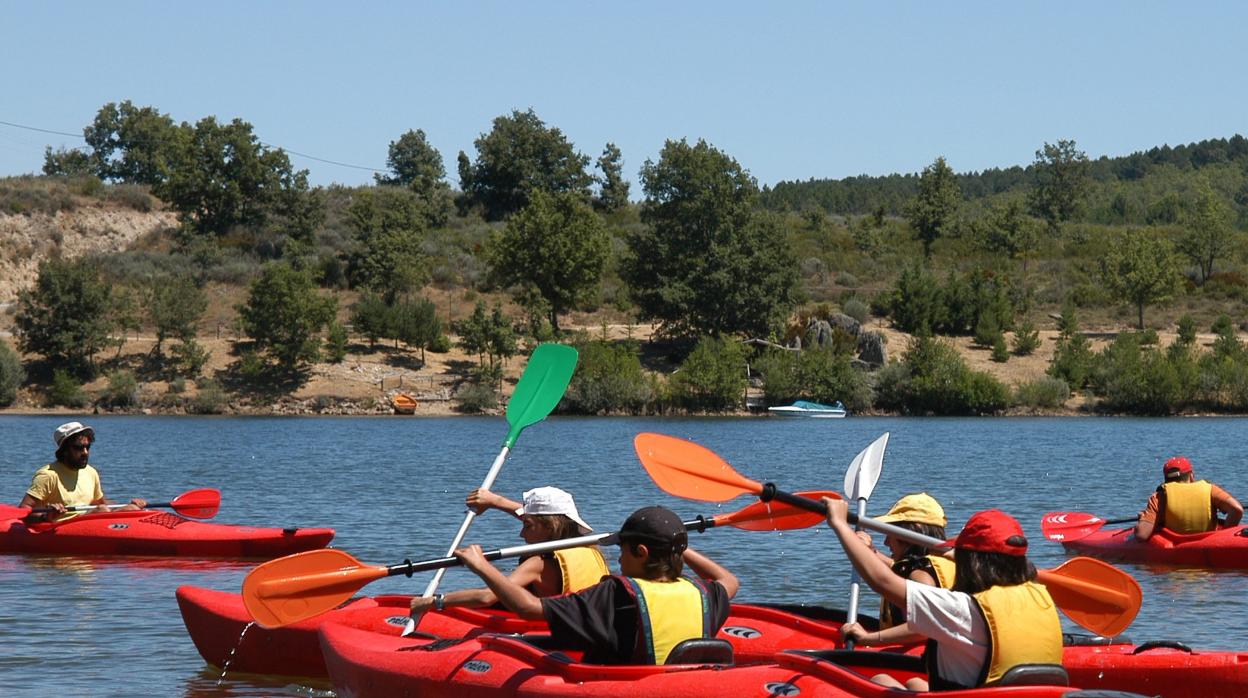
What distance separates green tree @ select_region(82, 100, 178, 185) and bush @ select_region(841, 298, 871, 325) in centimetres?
4700

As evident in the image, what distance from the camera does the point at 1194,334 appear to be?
54375 mm

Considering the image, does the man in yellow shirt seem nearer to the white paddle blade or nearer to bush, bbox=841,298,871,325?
the white paddle blade

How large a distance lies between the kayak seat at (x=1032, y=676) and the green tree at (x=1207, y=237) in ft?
217

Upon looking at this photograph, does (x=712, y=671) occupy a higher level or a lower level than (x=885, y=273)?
lower

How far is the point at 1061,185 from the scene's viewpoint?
85.9 meters

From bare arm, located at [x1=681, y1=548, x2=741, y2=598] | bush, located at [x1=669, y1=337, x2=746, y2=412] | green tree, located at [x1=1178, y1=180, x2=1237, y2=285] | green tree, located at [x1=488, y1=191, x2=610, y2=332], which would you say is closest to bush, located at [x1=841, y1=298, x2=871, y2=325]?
bush, located at [x1=669, y1=337, x2=746, y2=412]

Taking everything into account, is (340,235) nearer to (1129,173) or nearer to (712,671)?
(712,671)

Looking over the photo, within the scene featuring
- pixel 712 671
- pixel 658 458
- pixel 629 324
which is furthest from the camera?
pixel 629 324

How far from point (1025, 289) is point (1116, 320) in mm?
3931

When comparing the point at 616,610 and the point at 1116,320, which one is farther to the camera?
the point at 1116,320

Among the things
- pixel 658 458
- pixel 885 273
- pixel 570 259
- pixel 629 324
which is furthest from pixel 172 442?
pixel 885 273

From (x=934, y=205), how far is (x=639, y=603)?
67234 millimetres

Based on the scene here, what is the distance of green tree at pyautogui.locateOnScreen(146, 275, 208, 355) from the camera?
5000 centimetres

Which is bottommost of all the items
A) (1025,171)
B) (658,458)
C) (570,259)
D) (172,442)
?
(172,442)
